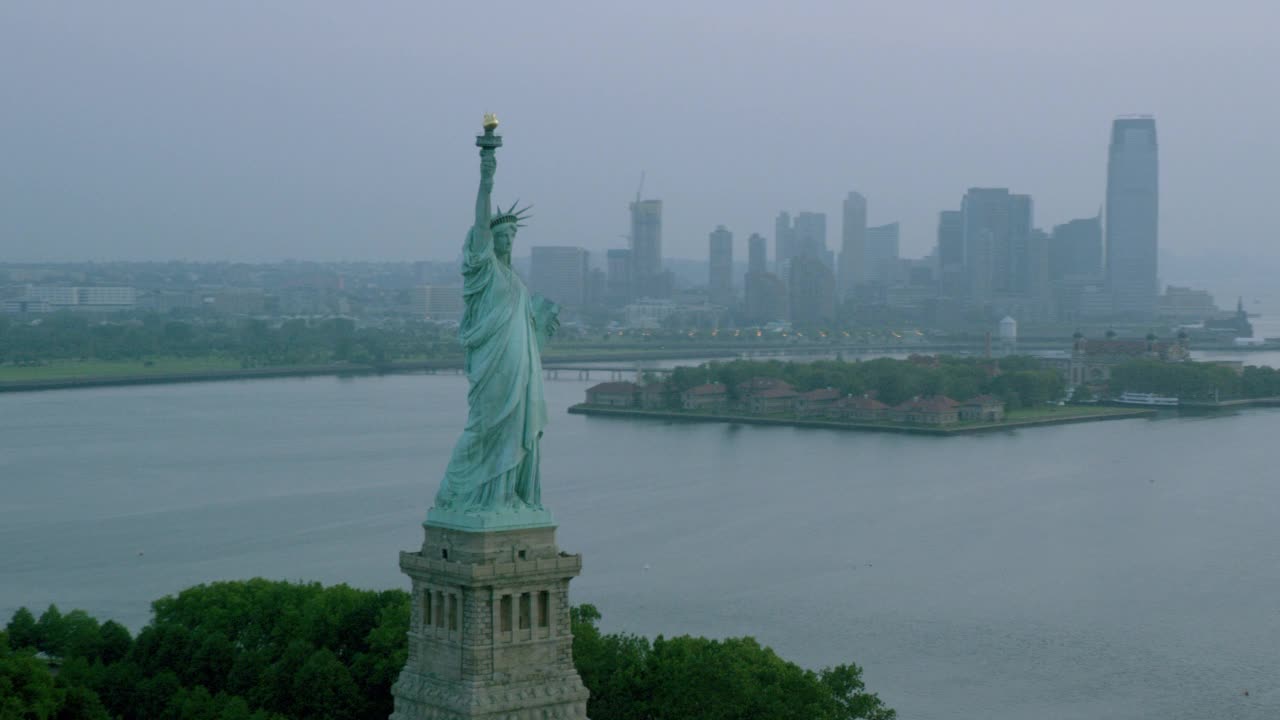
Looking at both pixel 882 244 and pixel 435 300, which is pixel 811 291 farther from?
pixel 882 244

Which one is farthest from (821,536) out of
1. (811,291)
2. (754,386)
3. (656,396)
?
(811,291)

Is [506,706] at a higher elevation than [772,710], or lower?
higher

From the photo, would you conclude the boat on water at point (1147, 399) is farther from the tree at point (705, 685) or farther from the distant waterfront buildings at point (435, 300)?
the distant waterfront buildings at point (435, 300)

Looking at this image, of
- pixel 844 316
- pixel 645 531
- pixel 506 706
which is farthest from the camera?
pixel 844 316

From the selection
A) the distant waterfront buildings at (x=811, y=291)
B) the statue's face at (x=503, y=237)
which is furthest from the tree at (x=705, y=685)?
the distant waterfront buildings at (x=811, y=291)

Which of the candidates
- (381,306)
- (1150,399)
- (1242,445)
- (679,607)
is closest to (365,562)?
(679,607)

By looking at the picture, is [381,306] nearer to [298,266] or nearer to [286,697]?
[298,266]

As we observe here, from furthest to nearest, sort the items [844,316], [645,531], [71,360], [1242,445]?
[844,316] → [71,360] → [1242,445] → [645,531]

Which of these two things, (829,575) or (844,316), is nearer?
(829,575)
